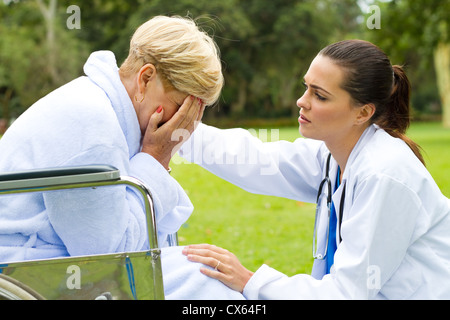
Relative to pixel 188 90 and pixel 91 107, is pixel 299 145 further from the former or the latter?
pixel 91 107

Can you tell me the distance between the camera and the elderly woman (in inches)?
75.3

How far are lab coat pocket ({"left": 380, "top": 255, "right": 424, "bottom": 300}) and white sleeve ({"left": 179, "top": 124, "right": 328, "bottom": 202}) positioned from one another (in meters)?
0.80

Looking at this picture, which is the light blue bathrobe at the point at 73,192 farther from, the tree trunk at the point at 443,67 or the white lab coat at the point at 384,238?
the tree trunk at the point at 443,67

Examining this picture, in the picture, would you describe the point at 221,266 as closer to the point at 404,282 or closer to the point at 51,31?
the point at 404,282

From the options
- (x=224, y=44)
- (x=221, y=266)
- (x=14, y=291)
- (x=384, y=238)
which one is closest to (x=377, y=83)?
(x=384, y=238)

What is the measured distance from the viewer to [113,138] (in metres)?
1.99

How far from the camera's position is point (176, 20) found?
2279mm

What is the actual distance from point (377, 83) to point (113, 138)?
1055 millimetres

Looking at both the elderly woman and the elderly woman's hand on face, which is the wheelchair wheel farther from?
the elderly woman's hand on face

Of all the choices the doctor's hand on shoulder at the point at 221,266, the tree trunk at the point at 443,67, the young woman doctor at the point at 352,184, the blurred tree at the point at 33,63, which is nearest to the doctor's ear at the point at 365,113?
the young woman doctor at the point at 352,184

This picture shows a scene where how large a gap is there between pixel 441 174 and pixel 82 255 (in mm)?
9285

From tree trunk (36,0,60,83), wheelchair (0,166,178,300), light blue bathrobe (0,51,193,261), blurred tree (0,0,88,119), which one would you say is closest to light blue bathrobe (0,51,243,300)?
light blue bathrobe (0,51,193,261)

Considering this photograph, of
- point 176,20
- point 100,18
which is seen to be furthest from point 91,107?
point 100,18

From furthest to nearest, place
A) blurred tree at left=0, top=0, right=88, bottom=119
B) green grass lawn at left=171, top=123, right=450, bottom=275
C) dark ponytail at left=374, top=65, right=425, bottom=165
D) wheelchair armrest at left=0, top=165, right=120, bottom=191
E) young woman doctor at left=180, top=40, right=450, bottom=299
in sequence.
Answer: blurred tree at left=0, top=0, right=88, bottom=119 < green grass lawn at left=171, top=123, right=450, bottom=275 < dark ponytail at left=374, top=65, right=425, bottom=165 < young woman doctor at left=180, top=40, right=450, bottom=299 < wheelchair armrest at left=0, top=165, right=120, bottom=191
